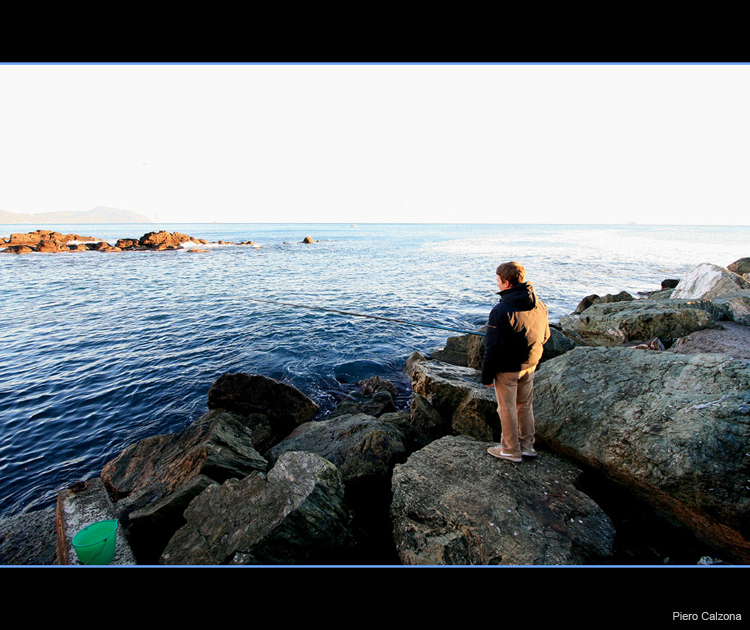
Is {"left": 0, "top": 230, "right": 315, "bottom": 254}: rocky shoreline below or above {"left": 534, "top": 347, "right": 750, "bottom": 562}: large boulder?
above

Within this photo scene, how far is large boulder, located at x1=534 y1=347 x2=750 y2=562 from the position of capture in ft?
10.1

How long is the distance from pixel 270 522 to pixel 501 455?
9.30 ft

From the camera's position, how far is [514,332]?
3648mm

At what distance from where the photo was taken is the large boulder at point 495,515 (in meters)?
3.04

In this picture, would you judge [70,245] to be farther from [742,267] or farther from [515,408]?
[742,267]

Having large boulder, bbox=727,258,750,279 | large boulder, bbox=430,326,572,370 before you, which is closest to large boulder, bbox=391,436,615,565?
large boulder, bbox=430,326,572,370

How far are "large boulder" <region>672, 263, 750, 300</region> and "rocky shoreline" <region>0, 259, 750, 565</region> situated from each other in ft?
30.6

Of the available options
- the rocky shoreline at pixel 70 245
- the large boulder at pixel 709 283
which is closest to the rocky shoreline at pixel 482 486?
the large boulder at pixel 709 283

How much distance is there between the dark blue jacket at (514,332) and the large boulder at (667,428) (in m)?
1.39

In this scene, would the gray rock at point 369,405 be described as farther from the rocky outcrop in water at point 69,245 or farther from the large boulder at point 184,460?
the rocky outcrop in water at point 69,245

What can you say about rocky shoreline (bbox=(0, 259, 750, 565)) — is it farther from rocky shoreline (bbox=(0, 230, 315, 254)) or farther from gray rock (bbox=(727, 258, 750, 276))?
rocky shoreline (bbox=(0, 230, 315, 254))

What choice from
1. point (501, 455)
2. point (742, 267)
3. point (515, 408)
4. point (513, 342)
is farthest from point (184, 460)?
point (742, 267)
